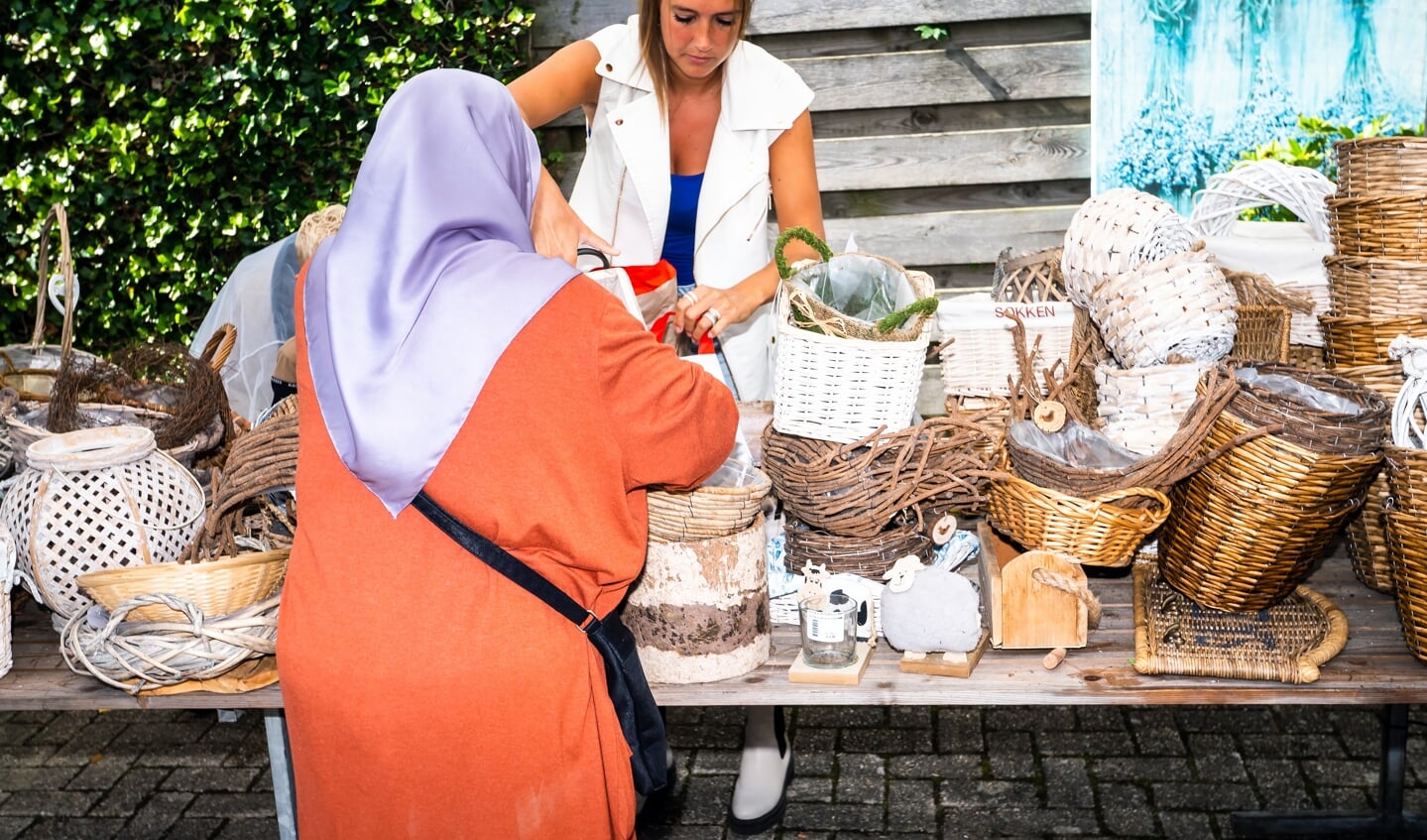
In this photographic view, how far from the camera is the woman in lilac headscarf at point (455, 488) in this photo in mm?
1711

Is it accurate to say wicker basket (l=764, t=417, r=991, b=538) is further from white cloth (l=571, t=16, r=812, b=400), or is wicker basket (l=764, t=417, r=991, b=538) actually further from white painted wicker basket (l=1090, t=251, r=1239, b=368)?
white cloth (l=571, t=16, r=812, b=400)

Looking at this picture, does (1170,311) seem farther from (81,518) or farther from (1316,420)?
(81,518)

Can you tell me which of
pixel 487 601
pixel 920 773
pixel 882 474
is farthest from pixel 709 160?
pixel 920 773

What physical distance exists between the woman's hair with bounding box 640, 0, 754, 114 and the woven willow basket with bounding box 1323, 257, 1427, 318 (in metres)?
1.48

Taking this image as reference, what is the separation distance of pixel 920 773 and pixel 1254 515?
1743 mm

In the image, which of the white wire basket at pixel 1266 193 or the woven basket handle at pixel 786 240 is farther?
the white wire basket at pixel 1266 193

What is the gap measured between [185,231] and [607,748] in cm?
372

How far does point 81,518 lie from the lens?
7.84 feet

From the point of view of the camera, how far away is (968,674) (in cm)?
219

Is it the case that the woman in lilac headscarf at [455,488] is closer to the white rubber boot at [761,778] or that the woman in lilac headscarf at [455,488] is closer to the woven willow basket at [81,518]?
the woven willow basket at [81,518]

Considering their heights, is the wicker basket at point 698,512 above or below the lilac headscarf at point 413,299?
below

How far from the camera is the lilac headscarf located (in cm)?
170

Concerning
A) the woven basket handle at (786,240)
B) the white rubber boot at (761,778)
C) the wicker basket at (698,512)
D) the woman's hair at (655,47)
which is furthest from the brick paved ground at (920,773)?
the woman's hair at (655,47)

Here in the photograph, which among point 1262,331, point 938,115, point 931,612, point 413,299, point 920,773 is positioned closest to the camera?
point 413,299
